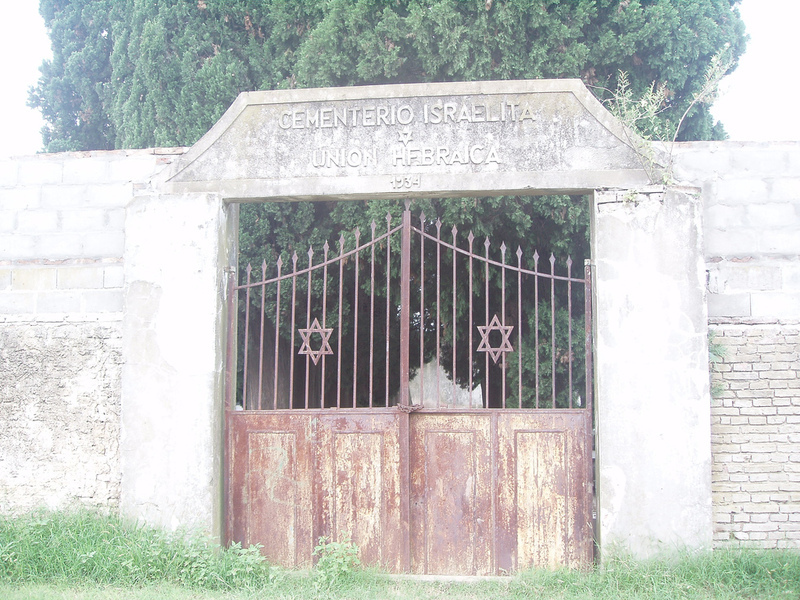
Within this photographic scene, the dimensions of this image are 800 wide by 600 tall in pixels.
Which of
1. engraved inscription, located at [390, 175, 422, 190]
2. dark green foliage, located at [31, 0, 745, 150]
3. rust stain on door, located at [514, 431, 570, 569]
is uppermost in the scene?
dark green foliage, located at [31, 0, 745, 150]

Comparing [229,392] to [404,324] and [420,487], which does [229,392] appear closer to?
[404,324]

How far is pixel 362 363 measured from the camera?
919 cm

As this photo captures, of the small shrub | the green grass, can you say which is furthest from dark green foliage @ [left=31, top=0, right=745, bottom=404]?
the small shrub

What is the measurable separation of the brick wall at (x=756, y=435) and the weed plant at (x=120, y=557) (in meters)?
3.27

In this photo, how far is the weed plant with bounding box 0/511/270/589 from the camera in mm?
4895

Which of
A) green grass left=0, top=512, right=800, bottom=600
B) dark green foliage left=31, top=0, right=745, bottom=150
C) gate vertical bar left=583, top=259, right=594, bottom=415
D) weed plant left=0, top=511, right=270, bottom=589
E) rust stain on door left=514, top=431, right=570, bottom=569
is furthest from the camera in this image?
dark green foliage left=31, top=0, right=745, bottom=150

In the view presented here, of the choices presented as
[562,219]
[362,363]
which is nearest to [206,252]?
[562,219]

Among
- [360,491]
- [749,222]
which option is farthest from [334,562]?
[749,222]

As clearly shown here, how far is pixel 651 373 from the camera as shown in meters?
5.06

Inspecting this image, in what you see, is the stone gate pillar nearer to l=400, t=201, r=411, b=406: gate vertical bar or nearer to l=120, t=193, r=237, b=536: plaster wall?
l=400, t=201, r=411, b=406: gate vertical bar

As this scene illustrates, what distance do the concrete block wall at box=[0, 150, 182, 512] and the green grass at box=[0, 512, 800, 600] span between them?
427 mm

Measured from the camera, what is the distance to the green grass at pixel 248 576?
470 cm

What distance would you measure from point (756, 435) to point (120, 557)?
446cm

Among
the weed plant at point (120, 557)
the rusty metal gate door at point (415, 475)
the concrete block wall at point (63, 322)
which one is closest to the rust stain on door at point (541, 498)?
the rusty metal gate door at point (415, 475)
